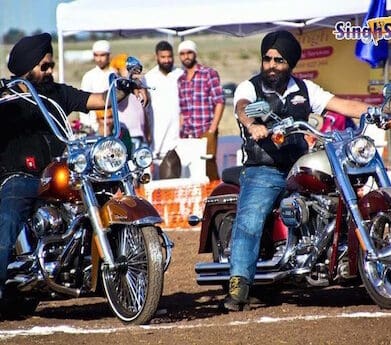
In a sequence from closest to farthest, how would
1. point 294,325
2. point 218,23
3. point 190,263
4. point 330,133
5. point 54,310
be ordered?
point 294,325 → point 330,133 → point 54,310 → point 190,263 → point 218,23

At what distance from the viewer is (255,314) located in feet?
28.9

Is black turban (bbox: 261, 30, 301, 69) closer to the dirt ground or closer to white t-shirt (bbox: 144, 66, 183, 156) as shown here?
the dirt ground

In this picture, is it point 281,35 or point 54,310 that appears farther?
point 54,310

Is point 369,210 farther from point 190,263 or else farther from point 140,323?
point 190,263

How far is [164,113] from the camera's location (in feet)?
55.0

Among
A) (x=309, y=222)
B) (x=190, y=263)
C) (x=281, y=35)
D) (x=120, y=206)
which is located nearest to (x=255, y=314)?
(x=309, y=222)

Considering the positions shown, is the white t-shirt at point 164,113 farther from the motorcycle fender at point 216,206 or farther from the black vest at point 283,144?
the black vest at point 283,144

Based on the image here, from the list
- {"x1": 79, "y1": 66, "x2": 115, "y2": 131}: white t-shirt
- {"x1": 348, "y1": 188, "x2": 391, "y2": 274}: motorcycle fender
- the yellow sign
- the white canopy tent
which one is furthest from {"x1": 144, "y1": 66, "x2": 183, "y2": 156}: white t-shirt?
{"x1": 348, "y1": 188, "x2": 391, "y2": 274}: motorcycle fender

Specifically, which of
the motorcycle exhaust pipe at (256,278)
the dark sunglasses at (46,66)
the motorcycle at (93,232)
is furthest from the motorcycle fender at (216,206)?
the dark sunglasses at (46,66)

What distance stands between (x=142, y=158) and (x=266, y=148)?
960 millimetres

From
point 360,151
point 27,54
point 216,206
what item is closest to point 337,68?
point 216,206

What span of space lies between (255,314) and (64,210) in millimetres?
1482

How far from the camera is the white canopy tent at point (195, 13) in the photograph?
51.2ft

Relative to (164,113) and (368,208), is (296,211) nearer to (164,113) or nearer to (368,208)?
(368,208)
